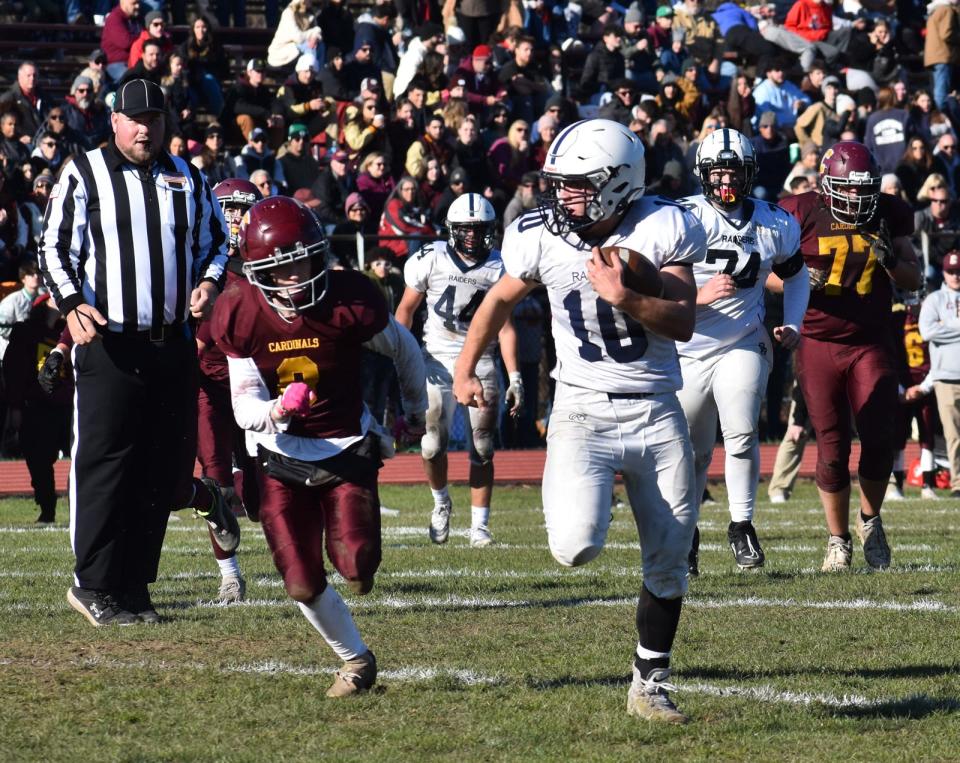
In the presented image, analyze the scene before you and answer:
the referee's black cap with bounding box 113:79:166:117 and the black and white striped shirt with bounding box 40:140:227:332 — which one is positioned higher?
the referee's black cap with bounding box 113:79:166:117

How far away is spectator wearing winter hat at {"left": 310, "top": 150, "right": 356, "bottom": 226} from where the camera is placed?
14.2 m

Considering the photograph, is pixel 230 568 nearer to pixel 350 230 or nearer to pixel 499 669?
pixel 499 669

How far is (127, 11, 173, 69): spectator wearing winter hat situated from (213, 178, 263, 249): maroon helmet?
24.7 ft

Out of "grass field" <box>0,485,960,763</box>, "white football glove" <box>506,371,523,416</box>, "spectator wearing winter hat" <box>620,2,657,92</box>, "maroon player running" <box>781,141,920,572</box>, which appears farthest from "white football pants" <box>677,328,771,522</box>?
"spectator wearing winter hat" <box>620,2,657,92</box>

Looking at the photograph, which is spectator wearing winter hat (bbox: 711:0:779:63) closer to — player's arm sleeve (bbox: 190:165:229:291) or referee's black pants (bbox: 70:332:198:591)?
player's arm sleeve (bbox: 190:165:229:291)

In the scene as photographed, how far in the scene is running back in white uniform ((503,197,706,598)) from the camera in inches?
173

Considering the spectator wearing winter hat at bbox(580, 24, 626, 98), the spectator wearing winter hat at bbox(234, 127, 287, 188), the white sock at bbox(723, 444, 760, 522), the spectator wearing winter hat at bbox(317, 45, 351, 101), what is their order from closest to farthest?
the white sock at bbox(723, 444, 760, 522) → the spectator wearing winter hat at bbox(234, 127, 287, 188) → the spectator wearing winter hat at bbox(317, 45, 351, 101) → the spectator wearing winter hat at bbox(580, 24, 626, 98)

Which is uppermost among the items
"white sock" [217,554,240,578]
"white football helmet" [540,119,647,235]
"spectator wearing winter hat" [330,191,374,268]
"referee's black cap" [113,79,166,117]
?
"referee's black cap" [113,79,166,117]

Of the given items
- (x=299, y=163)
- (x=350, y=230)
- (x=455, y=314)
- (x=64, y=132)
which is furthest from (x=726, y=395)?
(x=299, y=163)

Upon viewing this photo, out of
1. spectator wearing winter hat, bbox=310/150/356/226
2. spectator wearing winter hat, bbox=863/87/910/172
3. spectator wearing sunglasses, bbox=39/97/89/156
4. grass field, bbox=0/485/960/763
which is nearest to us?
grass field, bbox=0/485/960/763

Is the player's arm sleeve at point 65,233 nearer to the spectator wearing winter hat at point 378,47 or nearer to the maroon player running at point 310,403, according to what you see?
the maroon player running at point 310,403

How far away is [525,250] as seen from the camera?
4.57 metres

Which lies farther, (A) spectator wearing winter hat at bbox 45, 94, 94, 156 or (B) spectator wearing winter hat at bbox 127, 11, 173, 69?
(B) spectator wearing winter hat at bbox 127, 11, 173, 69

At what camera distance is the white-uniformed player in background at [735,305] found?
23.2 ft
